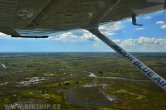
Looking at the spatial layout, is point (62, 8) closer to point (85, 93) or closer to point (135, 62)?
point (135, 62)

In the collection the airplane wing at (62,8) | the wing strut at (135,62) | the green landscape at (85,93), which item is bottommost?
the green landscape at (85,93)

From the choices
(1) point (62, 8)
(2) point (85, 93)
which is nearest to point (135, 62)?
(1) point (62, 8)

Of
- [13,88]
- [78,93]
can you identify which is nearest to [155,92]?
[78,93]

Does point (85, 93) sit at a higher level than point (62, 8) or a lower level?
lower

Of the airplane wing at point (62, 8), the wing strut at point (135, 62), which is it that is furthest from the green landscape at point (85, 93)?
the airplane wing at point (62, 8)

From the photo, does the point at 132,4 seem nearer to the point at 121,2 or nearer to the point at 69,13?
the point at 121,2

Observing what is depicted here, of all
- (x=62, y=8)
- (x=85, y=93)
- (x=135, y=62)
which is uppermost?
(x=62, y=8)

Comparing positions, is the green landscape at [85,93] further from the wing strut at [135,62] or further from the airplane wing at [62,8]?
the airplane wing at [62,8]

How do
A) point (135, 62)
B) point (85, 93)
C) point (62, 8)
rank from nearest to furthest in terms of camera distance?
point (62, 8) → point (135, 62) → point (85, 93)
